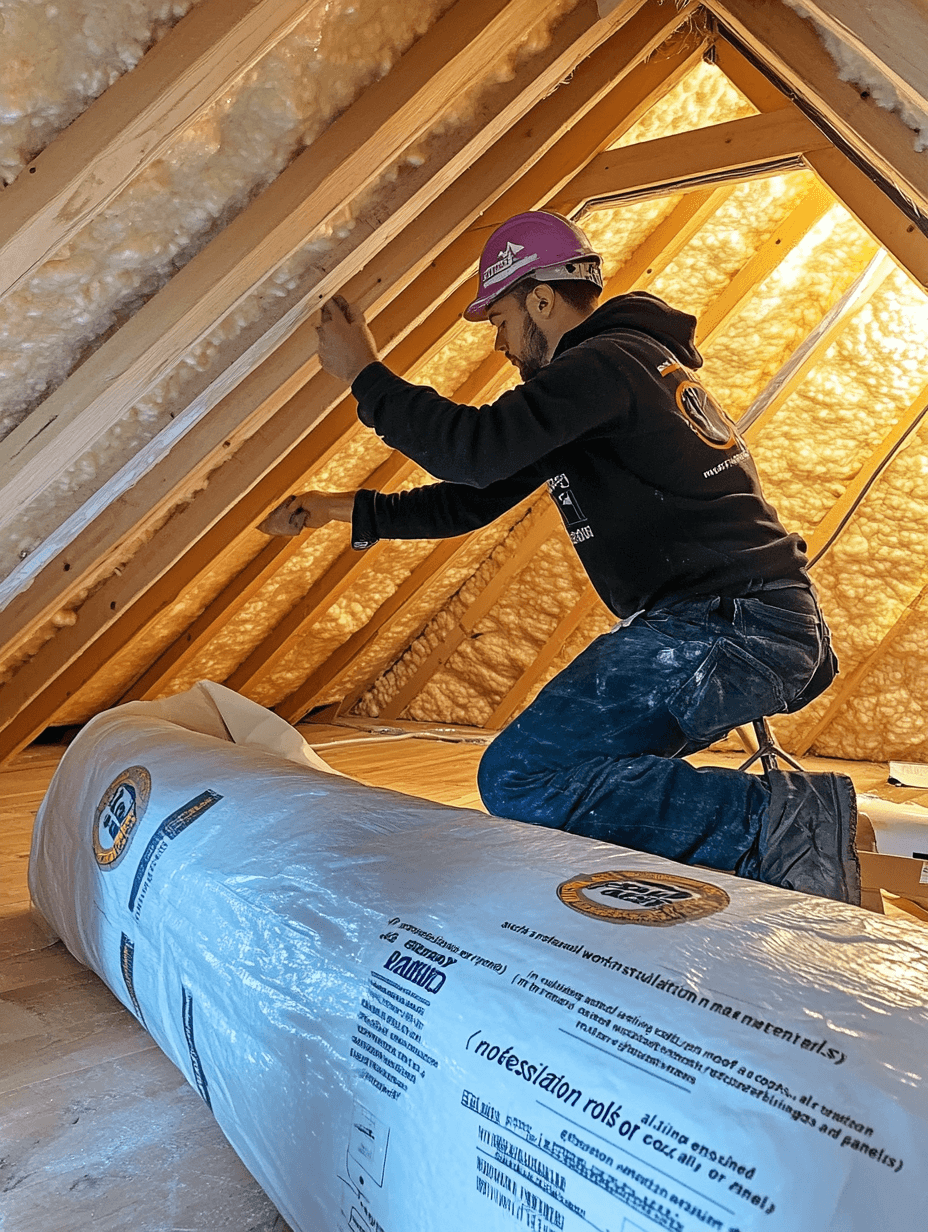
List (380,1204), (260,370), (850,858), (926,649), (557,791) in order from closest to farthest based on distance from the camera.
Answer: (380,1204) → (850,858) → (557,791) → (260,370) → (926,649)

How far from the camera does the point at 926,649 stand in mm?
3934

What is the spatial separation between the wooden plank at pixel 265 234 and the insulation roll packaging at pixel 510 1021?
0.76m

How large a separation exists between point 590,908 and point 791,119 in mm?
1925

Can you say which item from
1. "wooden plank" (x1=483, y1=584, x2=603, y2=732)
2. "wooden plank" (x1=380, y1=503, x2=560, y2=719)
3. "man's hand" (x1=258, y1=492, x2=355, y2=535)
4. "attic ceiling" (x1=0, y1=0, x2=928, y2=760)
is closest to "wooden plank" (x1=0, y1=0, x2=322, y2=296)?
"attic ceiling" (x1=0, y1=0, x2=928, y2=760)

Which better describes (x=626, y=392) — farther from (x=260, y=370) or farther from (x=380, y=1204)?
(x=380, y=1204)

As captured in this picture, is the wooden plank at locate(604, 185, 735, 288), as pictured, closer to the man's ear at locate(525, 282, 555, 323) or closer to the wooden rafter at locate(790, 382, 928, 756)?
the wooden rafter at locate(790, 382, 928, 756)

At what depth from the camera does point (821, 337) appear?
120 inches

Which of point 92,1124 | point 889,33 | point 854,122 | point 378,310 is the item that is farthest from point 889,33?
point 92,1124

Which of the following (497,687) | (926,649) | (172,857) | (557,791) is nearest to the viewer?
(172,857)

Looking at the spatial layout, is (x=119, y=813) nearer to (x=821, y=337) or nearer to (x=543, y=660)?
(x=821, y=337)

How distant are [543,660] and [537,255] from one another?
2753 millimetres

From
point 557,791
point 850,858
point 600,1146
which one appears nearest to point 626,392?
point 557,791

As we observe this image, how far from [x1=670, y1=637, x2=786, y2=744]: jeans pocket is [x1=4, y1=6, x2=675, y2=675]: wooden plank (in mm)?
1012

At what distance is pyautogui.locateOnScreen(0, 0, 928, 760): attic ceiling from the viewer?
1.27 metres
